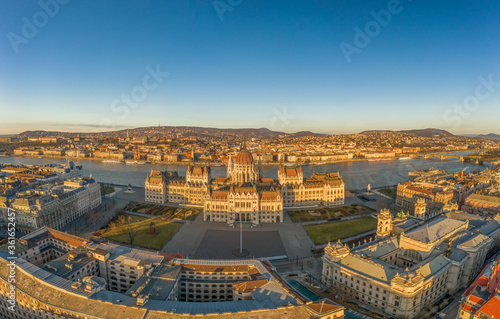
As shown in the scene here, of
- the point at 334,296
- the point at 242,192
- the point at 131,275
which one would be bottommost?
the point at 334,296

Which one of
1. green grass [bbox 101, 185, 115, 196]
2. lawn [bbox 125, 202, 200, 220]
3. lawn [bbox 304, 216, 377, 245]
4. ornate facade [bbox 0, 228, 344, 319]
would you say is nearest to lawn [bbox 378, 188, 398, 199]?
lawn [bbox 304, 216, 377, 245]

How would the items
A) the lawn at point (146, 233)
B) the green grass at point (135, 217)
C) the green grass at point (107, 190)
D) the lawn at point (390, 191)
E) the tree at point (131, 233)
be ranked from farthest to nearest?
1. the lawn at point (390, 191)
2. the green grass at point (107, 190)
3. the green grass at point (135, 217)
4. the lawn at point (146, 233)
5. the tree at point (131, 233)

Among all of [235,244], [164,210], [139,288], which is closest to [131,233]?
[164,210]

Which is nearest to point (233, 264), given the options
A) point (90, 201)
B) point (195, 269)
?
point (195, 269)

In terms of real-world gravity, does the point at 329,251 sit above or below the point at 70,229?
above

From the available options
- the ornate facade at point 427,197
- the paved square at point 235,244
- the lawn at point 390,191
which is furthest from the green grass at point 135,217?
the lawn at point 390,191

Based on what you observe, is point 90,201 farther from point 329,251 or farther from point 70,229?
point 329,251

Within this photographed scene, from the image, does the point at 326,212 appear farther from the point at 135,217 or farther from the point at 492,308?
the point at 135,217

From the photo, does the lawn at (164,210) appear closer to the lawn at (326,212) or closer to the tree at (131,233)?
the tree at (131,233)
